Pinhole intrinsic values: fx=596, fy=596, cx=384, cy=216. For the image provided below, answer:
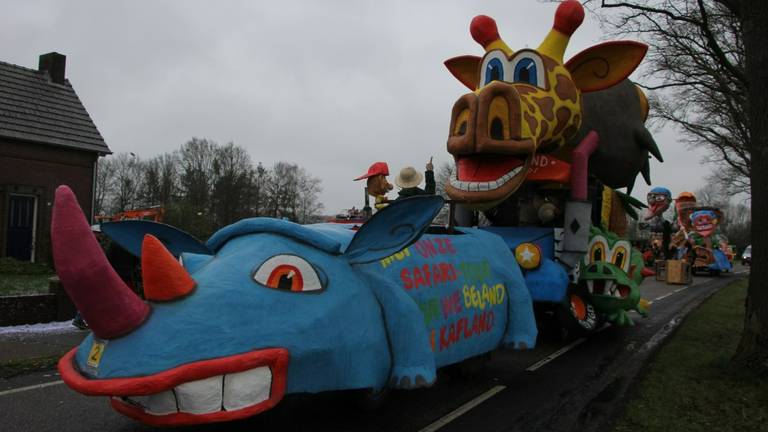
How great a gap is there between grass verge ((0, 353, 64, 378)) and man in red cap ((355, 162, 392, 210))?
4639mm

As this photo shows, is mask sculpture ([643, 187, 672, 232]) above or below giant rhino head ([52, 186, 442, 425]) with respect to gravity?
above

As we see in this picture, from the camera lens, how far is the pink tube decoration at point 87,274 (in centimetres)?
280

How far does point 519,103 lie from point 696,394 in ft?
12.7

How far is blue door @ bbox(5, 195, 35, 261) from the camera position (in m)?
17.8

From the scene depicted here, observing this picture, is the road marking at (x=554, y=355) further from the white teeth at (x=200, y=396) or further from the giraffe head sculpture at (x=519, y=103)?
the white teeth at (x=200, y=396)

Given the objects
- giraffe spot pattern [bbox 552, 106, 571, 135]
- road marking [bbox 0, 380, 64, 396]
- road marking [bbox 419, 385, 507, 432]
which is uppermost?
giraffe spot pattern [bbox 552, 106, 571, 135]

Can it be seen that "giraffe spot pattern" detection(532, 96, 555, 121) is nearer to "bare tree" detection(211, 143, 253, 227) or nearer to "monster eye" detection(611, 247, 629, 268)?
"monster eye" detection(611, 247, 629, 268)

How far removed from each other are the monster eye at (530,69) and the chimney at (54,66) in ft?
60.0

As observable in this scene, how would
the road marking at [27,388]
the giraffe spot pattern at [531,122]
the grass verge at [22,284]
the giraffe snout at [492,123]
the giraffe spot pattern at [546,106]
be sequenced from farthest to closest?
the grass verge at [22,284] → the giraffe spot pattern at [546,106] → the giraffe spot pattern at [531,122] → the giraffe snout at [492,123] → the road marking at [27,388]

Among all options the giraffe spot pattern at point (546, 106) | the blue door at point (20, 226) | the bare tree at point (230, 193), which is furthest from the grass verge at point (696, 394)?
the bare tree at point (230, 193)

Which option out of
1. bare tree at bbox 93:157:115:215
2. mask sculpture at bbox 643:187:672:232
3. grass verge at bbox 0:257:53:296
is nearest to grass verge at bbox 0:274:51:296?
grass verge at bbox 0:257:53:296

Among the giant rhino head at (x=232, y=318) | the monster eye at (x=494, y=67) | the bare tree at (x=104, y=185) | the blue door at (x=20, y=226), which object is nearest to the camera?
A: the giant rhino head at (x=232, y=318)

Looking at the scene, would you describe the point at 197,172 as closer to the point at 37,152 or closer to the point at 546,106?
the point at 37,152

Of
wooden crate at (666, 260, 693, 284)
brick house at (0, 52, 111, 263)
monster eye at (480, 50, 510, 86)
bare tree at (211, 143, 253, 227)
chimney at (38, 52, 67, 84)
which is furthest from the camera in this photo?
bare tree at (211, 143, 253, 227)
